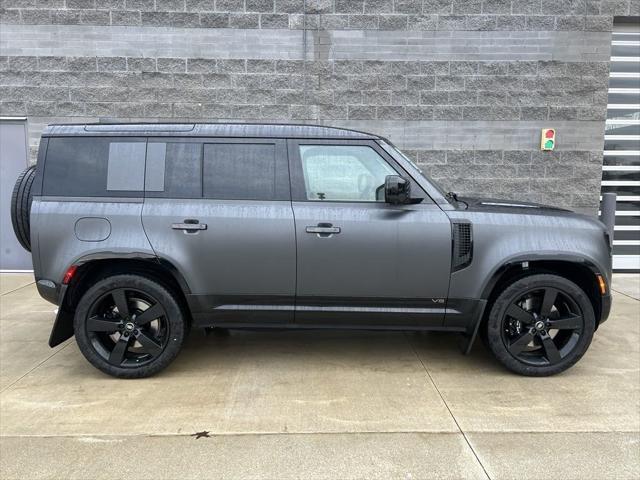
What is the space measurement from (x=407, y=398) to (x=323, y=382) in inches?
27.0

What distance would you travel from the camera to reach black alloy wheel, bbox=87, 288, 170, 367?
382 centimetres

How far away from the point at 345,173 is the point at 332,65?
410cm

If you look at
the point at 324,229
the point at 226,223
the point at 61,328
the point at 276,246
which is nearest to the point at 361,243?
the point at 324,229

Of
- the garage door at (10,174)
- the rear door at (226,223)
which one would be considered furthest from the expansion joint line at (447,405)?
→ the garage door at (10,174)

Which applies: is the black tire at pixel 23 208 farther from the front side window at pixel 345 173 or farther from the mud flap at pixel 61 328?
the front side window at pixel 345 173

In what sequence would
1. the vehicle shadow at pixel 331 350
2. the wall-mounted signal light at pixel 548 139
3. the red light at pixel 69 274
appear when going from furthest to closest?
the wall-mounted signal light at pixel 548 139 → the vehicle shadow at pixel 331 350 → the red light at pixel 69 274

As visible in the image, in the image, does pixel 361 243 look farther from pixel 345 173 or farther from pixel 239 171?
pixel 239 171

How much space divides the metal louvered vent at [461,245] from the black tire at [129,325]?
224cm

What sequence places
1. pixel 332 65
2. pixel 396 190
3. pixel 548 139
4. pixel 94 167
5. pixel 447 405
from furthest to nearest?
pixel 548 139 < pixel 332 65 < pixel 94 167 < pixel 396 190 < pixel 447 405

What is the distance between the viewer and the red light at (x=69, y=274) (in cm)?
371

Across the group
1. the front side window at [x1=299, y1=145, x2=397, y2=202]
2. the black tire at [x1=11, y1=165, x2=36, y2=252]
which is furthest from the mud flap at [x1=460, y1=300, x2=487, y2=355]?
the black tire at [x1=11, y1=165, x2=36, y2=252]

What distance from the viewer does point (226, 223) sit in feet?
12.3

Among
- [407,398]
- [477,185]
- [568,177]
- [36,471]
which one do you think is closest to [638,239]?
[568,177]

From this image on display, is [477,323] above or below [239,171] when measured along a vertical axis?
below
